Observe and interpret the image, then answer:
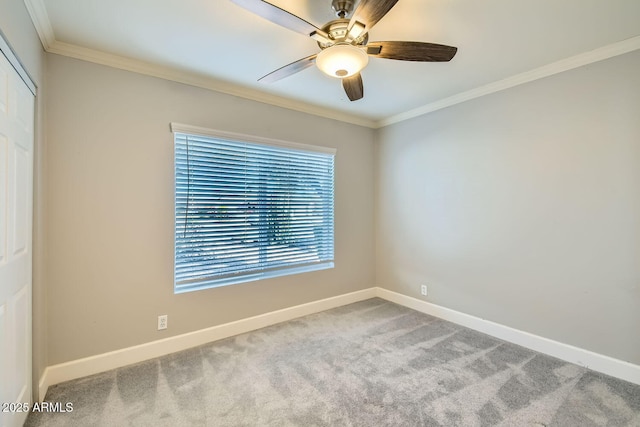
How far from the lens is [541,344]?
2.55m

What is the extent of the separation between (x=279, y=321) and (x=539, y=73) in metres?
3.53

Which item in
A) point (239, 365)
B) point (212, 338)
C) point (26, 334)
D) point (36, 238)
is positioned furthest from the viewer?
point (212, 338)

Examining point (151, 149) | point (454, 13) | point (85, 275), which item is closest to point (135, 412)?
point (85, 275)

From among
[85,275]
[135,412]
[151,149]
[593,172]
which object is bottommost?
[135,412]

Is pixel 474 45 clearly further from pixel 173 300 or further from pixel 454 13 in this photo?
pixel 173 300

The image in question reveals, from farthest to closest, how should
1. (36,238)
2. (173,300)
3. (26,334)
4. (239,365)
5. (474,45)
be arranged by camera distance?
(173,300), (239,365), (474,45), (36,238), (26,334)

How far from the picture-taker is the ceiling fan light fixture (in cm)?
157

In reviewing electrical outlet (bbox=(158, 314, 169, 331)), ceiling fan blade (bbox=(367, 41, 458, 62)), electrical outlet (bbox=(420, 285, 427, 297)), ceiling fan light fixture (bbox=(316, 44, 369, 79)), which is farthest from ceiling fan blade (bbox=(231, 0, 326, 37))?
electrical outlet (bbox=(420, 285, 427, 297))

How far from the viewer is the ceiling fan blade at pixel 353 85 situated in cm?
211

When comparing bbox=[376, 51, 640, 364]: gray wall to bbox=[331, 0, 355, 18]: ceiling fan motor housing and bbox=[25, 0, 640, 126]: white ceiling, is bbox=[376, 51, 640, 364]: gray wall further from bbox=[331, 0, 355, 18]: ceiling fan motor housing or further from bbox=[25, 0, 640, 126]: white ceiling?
bbox=[331, 0, 355, 18]: ceiling fan motor housing

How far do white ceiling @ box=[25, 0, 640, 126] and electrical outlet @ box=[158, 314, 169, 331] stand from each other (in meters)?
2.16

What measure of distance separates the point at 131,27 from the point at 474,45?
248cm

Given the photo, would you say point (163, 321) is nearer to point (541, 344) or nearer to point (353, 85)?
point (353, 85)

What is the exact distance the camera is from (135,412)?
180 cm
